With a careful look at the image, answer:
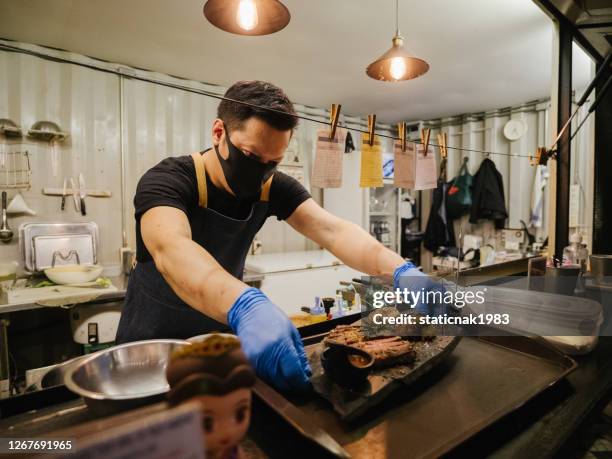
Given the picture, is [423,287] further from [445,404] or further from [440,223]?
[440,223]

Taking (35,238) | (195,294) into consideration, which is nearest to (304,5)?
(195,294)

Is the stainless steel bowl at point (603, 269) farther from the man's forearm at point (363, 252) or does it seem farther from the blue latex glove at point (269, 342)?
the blue latex glove at point (269, 342)

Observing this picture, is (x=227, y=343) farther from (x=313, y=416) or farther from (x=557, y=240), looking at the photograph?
(x=557, y=240)

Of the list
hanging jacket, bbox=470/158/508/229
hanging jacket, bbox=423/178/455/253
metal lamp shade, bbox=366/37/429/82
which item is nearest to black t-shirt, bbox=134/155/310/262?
metal lamp shade, bbox=366/37/429/82

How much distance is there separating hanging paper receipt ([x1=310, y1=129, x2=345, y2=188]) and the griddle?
1138 mm

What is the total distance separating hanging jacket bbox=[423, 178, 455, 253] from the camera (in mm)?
5672

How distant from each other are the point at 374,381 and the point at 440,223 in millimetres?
5167

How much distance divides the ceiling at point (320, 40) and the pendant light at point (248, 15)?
62cm

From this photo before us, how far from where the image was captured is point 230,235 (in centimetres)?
172

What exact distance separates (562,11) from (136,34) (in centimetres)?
311

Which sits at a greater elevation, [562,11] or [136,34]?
[136,34]

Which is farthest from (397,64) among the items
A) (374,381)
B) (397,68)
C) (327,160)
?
(374,381)

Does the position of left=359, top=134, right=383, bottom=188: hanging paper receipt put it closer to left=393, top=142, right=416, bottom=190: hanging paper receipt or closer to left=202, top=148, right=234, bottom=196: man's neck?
left=393, top=142, right=416, bottom=190: hanging paper receipt

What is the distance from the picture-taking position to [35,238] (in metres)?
3.08
